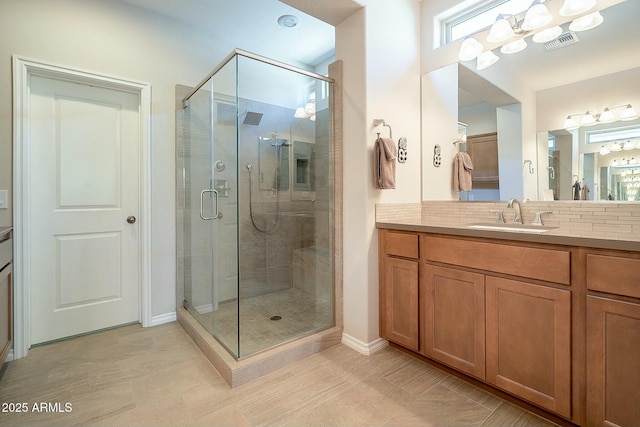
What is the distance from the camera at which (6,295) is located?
182cm

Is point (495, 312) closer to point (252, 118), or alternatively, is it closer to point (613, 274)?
point (613, 274)

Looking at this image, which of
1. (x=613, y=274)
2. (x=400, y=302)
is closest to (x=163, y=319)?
(x=400, y=302)

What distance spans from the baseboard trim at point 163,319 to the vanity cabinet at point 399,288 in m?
1.84

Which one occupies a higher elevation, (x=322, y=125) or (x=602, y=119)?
(x=322, y=125)

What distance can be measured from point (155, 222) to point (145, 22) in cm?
168

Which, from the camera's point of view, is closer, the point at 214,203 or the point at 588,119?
the point at 588,119

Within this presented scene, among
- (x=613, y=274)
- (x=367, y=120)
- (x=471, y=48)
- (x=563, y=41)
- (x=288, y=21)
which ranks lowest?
(x=613, y=274)

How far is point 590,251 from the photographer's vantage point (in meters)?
1.24

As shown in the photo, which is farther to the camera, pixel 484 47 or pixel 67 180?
pixel 67 180

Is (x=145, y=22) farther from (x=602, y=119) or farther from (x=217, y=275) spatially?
(x=602, y=119)

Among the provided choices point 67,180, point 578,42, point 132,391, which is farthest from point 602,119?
point 67,180

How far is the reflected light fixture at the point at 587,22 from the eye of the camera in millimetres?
1673

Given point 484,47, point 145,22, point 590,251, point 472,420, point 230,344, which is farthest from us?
point 145,22

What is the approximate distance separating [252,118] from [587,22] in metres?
2.34
